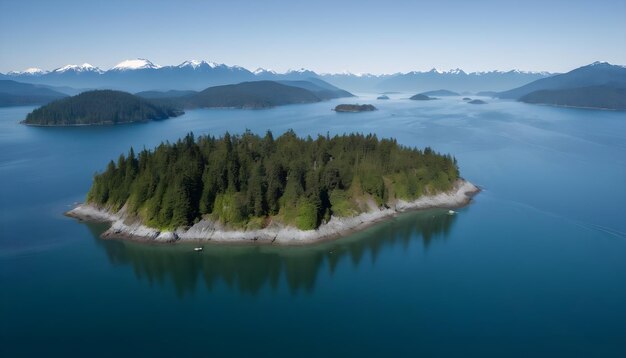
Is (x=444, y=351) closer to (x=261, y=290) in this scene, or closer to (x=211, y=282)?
(x=261, y=290)

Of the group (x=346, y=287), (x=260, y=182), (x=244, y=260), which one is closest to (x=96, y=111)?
(x=260, y=182)

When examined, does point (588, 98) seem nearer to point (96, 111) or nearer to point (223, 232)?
point (96, 111)

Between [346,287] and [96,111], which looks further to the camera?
[96,111]

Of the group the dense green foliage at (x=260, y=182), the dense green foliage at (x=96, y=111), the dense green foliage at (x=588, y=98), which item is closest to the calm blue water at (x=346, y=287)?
the dense green foliage at (x=260, y=182)

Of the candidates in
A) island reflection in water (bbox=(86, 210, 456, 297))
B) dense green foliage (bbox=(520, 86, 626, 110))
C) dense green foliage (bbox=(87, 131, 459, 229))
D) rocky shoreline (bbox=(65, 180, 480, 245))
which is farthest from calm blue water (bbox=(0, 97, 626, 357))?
dense green foliage (bbox=(520, 86, 626, 110))

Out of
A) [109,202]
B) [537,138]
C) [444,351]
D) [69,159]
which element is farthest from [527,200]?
[69,159]

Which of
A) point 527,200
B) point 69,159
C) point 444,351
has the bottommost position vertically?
point 444,351

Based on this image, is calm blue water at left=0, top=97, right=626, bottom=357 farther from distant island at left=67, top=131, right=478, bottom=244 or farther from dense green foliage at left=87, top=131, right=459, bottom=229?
dense green foliage at left=87, top=131, right=459, bottom=229
